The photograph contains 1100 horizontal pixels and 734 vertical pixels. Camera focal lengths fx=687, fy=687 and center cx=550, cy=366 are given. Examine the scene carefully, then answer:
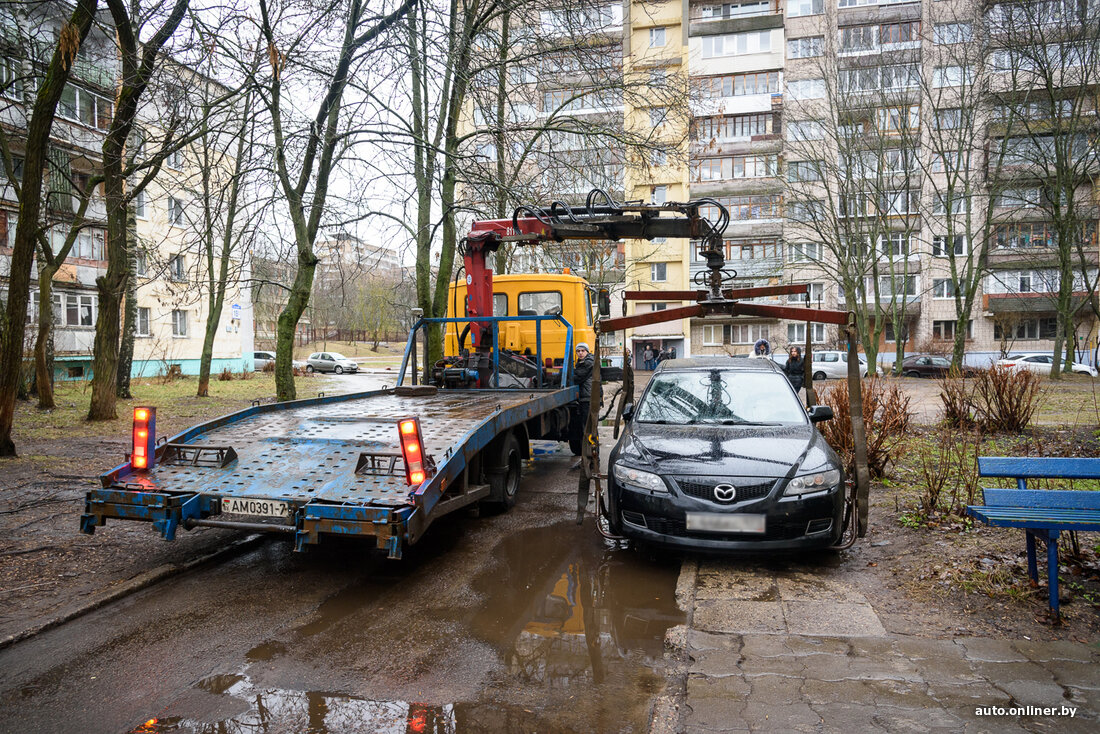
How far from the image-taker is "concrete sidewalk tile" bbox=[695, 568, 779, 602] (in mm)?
4629

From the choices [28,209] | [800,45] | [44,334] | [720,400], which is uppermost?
[800,45]

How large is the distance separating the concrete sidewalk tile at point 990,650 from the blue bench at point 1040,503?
1.64 feet

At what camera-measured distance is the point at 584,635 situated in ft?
13.6

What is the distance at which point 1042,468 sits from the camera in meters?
4.26

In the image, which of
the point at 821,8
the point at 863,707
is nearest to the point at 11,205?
the point at 863,707

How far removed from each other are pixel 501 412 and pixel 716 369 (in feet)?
7.15

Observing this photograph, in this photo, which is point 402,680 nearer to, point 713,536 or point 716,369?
point 713,536

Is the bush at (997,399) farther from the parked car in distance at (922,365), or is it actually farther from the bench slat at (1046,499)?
the parked car in distance at (922,365)

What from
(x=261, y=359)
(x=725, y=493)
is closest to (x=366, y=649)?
(x=725, y=493)

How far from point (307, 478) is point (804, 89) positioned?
45.8 metres

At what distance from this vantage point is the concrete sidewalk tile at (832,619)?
3.99 meters

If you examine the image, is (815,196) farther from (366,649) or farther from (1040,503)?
(366,649)

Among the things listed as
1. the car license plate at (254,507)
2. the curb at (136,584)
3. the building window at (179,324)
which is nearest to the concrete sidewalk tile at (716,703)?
the car license plate at (254,507)

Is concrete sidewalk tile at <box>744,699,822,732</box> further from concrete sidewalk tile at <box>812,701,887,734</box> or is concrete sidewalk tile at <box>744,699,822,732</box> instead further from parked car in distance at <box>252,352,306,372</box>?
parked car in distance at <box>252,352,306,372</box>
